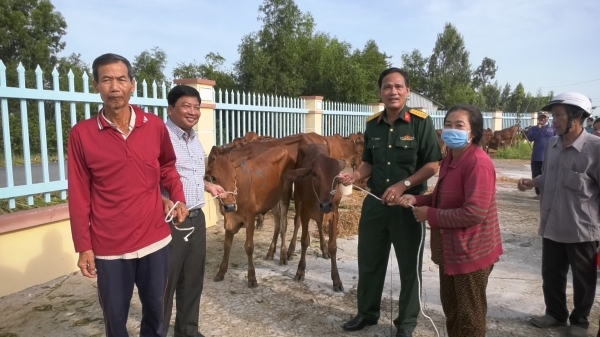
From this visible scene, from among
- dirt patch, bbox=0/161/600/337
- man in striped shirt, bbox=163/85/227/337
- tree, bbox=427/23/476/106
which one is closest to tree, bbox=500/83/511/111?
tree, bbox=427/23/476/106

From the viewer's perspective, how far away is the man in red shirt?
224 cm

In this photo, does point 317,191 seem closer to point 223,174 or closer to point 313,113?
point 223,174

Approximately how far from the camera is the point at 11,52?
2258cm

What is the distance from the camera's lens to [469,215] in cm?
253

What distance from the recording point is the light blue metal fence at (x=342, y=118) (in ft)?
37.6

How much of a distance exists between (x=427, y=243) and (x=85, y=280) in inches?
182

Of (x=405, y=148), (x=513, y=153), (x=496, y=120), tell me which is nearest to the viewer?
(x=405, y=148)

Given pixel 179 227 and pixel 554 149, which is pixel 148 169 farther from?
pixel 554 149

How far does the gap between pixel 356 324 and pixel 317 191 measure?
1.45 metres

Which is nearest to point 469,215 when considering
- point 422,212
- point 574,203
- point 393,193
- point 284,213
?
point 422,212

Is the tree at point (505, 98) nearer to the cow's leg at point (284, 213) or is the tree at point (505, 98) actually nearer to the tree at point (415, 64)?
the tree at point (415, 64)

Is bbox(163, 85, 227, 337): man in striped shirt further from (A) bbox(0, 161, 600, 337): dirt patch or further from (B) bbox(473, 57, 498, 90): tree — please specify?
(B) bbox(473, 57, 498, 90): tree

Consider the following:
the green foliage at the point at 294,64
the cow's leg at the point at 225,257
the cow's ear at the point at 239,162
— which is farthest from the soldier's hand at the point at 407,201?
the green foliage at the point at 294,64

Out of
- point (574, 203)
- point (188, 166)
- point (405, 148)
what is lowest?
point (574, 203)
